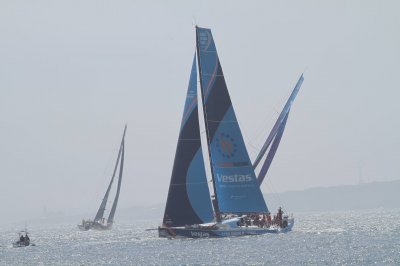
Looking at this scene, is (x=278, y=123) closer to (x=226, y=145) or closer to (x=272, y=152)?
(x=272, y=152)

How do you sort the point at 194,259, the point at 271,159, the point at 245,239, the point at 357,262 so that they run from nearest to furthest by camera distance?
the point at 357,262 < the point at 194,259 < the point at 245,239 < the point at 271,159

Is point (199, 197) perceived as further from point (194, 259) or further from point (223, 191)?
point (194, 259)

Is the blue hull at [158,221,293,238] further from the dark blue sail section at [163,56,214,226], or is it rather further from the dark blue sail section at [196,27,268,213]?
the dark blue sail section at [196,27,268,213]

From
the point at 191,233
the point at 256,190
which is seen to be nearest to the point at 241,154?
the point at 256,190

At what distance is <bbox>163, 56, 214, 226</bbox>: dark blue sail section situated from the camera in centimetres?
6144

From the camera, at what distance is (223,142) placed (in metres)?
63.1

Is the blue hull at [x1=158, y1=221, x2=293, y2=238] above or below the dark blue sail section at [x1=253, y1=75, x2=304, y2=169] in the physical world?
below

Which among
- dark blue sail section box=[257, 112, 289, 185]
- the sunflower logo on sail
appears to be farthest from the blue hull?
dark blue sail section box=[257, 112, 289, 185]

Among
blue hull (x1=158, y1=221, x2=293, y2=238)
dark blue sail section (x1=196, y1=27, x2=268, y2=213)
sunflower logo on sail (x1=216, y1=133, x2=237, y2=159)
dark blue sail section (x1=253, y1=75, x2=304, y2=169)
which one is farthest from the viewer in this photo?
dark blue sail section (x1=253, y1=75, x2=304, y2=169)

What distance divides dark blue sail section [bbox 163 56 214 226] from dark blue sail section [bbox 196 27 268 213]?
101 cm

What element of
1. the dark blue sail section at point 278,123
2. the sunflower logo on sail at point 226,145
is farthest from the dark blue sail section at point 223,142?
the dark blue sail section at point 278,123

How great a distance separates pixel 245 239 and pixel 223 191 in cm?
485

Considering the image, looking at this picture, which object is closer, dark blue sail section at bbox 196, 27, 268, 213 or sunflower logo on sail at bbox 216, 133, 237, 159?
dark blue sail section at bbox 196, 27, 268, 213

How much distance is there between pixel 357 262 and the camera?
1828 inches
